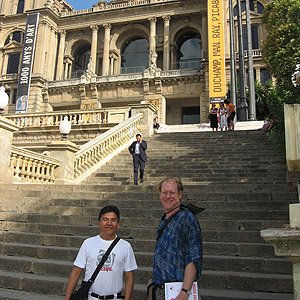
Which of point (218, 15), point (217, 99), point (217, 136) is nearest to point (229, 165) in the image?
point (217, 136)

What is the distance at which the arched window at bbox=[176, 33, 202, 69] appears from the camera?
106 ft

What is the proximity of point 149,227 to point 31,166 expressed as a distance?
5181 millimetres

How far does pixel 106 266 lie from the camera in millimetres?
2787

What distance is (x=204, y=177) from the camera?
9438mm

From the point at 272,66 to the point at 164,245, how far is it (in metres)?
16.7

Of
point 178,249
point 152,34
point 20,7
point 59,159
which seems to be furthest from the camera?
point 20,7

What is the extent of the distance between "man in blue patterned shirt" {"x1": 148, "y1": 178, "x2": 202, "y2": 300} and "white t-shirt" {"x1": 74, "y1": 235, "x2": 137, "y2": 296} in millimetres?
346

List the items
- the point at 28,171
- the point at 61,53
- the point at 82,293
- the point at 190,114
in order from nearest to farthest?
the point at 82,293, the point at 28,171, the point at 190,114, the point at 61,53

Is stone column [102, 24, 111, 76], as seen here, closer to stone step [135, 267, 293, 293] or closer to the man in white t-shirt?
stone step [135, 267, 293, 293]

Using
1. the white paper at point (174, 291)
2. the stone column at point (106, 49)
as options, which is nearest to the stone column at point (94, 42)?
the stone column at point (106, 49)

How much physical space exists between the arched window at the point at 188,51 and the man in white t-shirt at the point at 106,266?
101ft

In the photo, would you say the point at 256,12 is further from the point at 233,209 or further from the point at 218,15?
the point at 233,209

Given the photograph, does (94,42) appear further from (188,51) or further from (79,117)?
(79,117)

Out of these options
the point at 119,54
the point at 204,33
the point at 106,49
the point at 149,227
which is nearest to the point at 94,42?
the point at 106,49
